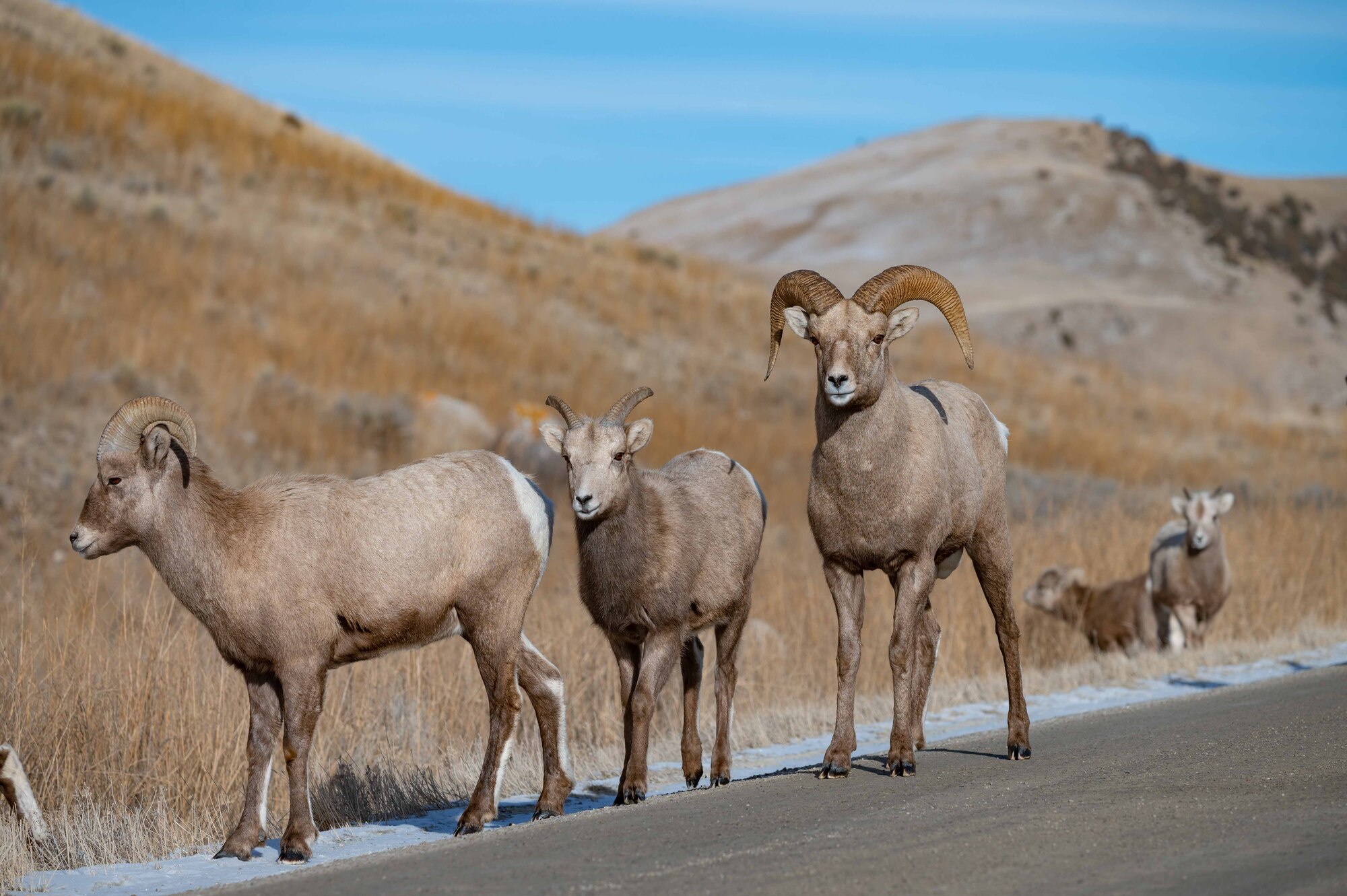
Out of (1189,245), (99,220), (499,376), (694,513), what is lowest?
(694,513)

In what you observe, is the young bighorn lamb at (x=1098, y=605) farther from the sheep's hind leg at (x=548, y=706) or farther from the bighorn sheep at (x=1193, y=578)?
the sheep's hind leg at (x=548, y=706)

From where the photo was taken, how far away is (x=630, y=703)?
8055 millimetres

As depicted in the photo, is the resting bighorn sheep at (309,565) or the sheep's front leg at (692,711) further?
the sheep's front leg at (692,711)

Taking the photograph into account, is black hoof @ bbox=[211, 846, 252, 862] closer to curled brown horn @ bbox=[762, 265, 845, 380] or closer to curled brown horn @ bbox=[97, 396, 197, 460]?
curled brown horn @ bbox=[97, 396, 197, 460]

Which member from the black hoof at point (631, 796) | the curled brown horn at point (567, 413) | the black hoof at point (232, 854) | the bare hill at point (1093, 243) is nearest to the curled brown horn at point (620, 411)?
the curled brown horn at point (567, 413)

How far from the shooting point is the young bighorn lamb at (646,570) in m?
8.09

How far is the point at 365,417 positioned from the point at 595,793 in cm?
1595

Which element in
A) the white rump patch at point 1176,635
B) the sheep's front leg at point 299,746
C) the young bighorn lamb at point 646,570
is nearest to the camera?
the sheep's front leg at point 299,746

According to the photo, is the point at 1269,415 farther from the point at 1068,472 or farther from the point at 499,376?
the point at 499,376

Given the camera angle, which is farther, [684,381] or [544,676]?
[684,381]

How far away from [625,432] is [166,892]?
3455 millimetres

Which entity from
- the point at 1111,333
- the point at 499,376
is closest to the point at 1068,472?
the point at 499,376

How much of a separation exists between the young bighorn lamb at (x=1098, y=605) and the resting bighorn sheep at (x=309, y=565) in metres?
9.70

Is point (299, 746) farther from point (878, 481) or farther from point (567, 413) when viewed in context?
→ point (878, 481)
